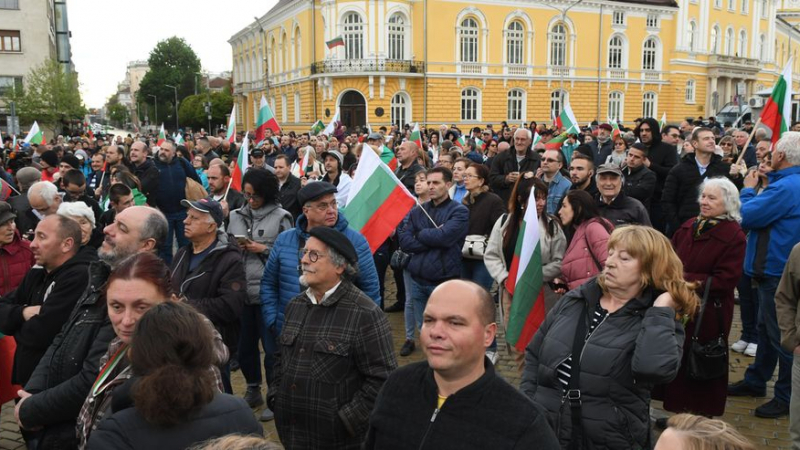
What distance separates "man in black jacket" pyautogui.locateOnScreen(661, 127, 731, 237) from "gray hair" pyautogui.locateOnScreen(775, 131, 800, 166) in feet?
8.24

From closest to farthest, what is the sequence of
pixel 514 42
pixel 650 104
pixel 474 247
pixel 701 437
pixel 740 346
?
1. pixel 701 437
2. pixel 474 247
3. pixel 740 346
4. pixel 514 42
5. pixel 650 104

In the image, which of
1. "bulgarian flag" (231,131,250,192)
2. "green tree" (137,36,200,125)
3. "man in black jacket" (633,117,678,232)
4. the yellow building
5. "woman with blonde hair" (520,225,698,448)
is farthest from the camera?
"green tree" (137,36,200,125)

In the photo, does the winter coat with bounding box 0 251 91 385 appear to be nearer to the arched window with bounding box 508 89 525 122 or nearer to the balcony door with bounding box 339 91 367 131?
the balcony door with bounding box 339 91 367 131

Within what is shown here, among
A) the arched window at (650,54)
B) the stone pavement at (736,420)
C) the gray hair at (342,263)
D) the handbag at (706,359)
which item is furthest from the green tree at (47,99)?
the handbag at (706,359)

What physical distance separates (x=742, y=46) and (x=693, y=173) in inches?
2509

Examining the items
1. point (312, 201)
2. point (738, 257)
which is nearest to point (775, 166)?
point (738, 257)

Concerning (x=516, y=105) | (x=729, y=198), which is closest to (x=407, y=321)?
(x=729, y=198)

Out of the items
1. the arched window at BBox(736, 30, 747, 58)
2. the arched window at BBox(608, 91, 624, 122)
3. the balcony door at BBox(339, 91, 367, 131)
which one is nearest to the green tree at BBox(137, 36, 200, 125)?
the balcony door at BBox(339, 91, 367, 131)

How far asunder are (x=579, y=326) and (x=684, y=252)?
220 centimetres

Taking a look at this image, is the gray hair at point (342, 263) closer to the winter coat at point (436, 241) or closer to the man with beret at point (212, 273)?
the man with beret at point (212, 273)

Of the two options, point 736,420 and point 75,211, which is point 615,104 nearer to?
point 736,420

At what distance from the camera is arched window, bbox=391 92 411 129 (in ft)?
148

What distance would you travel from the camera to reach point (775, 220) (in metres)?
5.59

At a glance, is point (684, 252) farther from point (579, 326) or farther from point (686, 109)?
point (686, 109)
